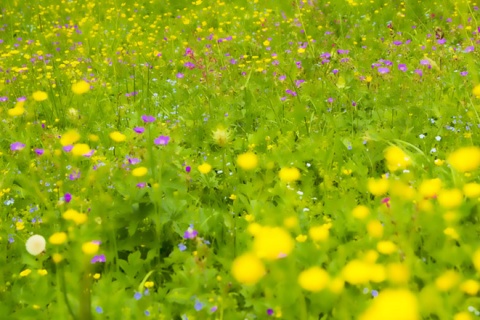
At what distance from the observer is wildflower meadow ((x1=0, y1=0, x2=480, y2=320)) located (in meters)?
1.66

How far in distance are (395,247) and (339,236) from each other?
401 millimetres

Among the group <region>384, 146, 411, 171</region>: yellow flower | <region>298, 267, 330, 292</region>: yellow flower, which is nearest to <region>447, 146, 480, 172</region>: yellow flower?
<region>384, 146, 411, 171</region>: yellow flower

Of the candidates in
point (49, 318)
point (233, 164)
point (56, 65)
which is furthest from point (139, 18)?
point (49, 318)

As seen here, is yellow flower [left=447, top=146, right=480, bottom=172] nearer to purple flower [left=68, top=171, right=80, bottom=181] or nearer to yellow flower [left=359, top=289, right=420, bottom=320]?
yellow flower [left=359, top=289, right=420, bottom=320]

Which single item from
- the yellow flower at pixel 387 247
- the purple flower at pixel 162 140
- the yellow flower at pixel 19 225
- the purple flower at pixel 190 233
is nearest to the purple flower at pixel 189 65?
the purple flower at pixel 162 140

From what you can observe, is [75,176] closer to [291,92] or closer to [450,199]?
[450,199]

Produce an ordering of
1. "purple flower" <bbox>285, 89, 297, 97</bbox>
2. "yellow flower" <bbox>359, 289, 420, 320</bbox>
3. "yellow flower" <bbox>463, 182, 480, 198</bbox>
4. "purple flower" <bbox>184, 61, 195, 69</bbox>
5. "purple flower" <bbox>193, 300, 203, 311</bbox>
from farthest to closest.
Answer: "purple flower" <bbox>184, 61, 195, 69</bbox> → "purple flower" <bbox>285, 89, 297, 97</bbox> → "yellow flower" <bbox>463, 182, 480, 198</bbox> → "purple flower" <bbox>193, 300, 203, 311</bbox> → "yellow flower" <bbox>359, 289, 420, 320</bbox>

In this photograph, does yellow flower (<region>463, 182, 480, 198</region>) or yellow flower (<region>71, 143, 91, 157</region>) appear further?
yellow flower (<region>71, 143, 91, 157</region>)

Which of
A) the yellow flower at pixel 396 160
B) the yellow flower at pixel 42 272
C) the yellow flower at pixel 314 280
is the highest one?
the yellow flower at pixel 314 280

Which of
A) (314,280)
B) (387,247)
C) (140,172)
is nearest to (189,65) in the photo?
(140,172)

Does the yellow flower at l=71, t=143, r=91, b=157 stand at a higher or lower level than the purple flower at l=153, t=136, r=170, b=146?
higher

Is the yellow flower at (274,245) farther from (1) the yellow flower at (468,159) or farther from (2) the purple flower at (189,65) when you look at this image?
(2) the purple flower at (189,65)

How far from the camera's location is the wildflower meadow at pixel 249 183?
1663mm

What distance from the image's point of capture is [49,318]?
1.72 meters
